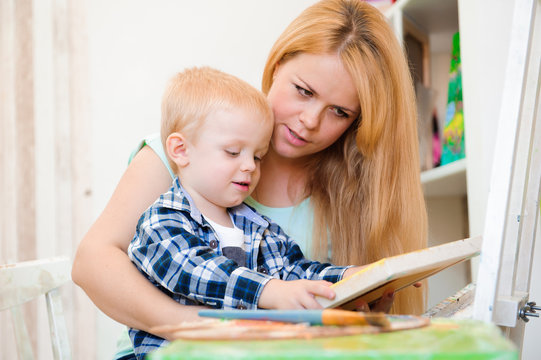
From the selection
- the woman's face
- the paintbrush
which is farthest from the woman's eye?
the paintbrush

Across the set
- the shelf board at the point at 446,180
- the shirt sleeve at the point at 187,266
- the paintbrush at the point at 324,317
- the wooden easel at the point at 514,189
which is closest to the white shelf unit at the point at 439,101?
the shelf board at the point at 446,180

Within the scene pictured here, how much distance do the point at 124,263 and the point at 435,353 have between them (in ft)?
2.23

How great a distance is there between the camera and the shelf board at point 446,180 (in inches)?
57.6

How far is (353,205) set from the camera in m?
1.28

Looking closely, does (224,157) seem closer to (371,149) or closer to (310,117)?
(310,117)

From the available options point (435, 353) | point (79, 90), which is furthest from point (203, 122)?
point (79, 90)

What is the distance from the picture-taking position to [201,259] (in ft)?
2.66

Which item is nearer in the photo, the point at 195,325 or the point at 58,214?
the point at 195,325

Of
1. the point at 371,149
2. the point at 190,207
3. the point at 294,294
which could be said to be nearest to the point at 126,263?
the point at 190,207

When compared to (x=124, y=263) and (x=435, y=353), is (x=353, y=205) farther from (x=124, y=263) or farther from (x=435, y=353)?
(x=435, y=353)

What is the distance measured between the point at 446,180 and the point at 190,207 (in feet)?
3.19

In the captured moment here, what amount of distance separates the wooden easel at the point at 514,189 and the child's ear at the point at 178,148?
0.55m

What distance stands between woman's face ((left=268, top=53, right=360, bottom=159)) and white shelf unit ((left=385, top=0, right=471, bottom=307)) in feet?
1.82

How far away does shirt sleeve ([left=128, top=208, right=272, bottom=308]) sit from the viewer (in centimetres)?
76
